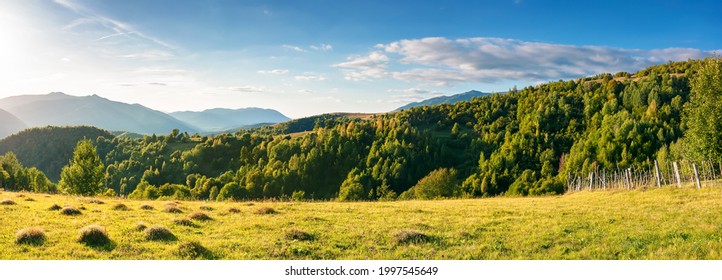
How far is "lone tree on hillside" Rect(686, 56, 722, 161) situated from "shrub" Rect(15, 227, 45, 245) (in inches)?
1985

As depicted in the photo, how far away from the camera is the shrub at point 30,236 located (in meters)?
16.4

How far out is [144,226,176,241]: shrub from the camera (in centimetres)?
1806

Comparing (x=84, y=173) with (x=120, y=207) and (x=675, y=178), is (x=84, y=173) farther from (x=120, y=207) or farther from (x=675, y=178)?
(x=675, y=178)

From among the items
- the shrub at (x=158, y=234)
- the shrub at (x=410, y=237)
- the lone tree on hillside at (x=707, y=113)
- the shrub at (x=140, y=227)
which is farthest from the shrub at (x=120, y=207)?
the lone tree on hillside at (x=707, y=113)

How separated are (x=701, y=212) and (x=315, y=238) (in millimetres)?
22966

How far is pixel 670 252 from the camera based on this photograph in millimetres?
15023

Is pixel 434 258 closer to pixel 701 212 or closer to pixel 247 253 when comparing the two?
pixel 247 253

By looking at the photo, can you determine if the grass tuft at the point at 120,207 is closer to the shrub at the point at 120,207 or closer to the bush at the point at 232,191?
the shrub at the point at 120,207

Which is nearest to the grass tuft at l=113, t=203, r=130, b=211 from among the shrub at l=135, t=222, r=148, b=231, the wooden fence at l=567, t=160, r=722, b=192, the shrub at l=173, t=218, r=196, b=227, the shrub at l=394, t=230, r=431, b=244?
the shrub at l=173, t=218, r=196, b=227

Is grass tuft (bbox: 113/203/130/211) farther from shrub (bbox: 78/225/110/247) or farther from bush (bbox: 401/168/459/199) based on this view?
bush (bbox: 401/168/459/199)

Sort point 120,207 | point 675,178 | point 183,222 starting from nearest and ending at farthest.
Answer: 1. point 183,222
2. point 120,207
3. point 675,178

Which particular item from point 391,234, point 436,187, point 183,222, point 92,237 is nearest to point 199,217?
point 183,222

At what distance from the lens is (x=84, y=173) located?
229ft

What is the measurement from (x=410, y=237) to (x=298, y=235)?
535 cm
